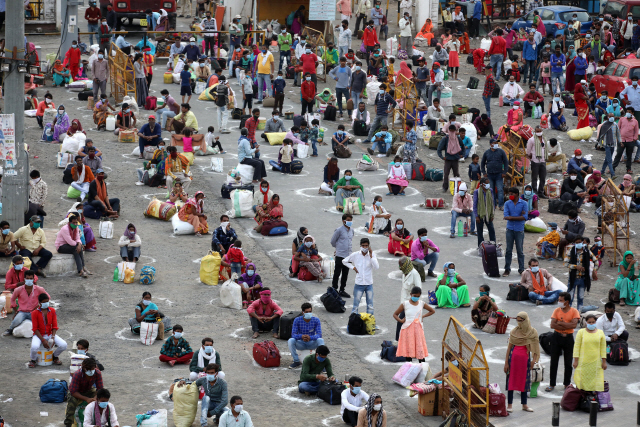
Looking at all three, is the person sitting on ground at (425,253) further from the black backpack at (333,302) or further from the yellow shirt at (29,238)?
the yellow shirt at (29,238)

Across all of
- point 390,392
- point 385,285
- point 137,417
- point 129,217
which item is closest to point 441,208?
point 385,285

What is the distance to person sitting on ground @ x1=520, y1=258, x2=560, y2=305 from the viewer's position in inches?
787

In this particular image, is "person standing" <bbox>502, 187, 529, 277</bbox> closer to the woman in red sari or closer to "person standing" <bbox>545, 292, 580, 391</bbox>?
"person standing" <bbox>545, 292, 580, 391</bbox>

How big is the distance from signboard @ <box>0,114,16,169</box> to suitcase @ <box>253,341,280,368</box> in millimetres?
7758

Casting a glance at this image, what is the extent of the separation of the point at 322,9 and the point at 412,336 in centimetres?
2583

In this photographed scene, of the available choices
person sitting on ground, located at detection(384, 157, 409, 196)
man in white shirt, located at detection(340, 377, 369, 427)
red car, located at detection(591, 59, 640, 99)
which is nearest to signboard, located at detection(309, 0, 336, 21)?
red car, located at detection(591, 59, 640, 99)

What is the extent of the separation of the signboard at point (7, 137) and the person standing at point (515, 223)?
10.2 metres

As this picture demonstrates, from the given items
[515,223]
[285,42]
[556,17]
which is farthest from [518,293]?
[556,17]

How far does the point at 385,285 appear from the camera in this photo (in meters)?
20.9

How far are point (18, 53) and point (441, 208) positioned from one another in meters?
10.7

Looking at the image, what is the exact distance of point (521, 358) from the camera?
1534cm

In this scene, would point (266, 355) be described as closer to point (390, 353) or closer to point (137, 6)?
point (390, 353)

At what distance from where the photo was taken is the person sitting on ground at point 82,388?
14.3m

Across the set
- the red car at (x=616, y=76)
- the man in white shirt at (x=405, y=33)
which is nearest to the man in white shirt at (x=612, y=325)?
the red car at (x=616, y=76)
